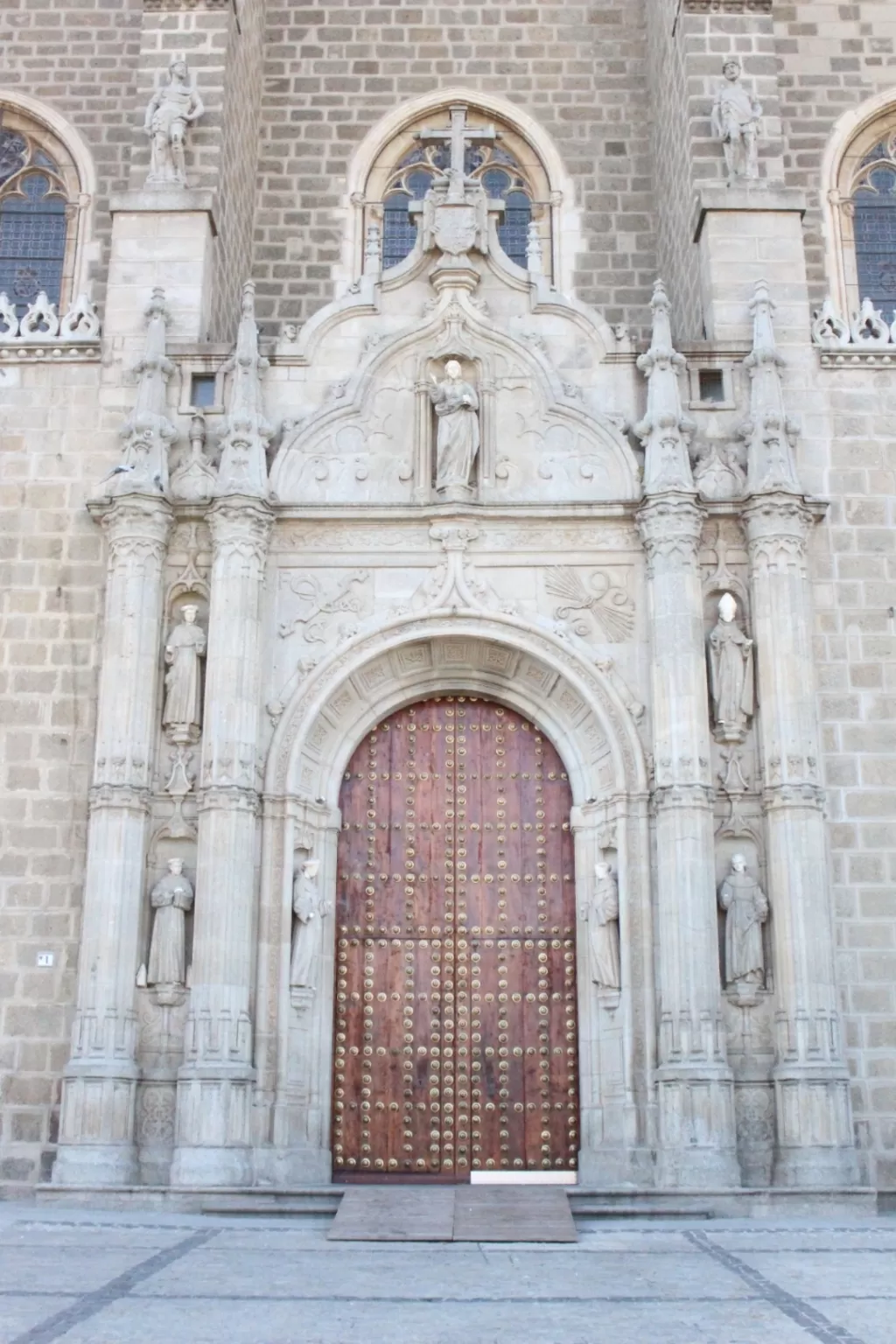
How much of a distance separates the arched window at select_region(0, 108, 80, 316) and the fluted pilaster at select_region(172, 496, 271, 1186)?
6.66 meters

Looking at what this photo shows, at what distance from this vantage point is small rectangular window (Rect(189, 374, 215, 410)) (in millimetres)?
15469

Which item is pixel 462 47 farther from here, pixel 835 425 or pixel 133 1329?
pixel 133 1329

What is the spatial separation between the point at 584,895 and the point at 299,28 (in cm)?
1244

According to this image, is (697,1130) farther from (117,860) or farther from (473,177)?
(473,177)

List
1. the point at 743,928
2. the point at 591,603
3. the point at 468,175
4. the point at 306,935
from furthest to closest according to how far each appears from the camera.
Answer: the point at 468,175
the point at 591,603
the point at 306,935
the point at 743,928

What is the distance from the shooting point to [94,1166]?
12805 millimetres

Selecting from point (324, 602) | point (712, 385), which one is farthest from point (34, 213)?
point (712, 385)

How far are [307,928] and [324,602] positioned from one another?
3.12m

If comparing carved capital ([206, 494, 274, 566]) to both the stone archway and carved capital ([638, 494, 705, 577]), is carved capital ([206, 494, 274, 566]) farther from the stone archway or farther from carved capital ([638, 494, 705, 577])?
carved capital ([638, 494, 705, 577])

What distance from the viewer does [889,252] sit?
19.4m

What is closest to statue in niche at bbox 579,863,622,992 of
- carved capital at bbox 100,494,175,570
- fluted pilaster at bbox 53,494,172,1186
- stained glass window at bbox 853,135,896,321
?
fluted pilaster at bbox 53,494,172,1186

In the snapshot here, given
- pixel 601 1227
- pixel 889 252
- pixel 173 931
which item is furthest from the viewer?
pixel 889 252

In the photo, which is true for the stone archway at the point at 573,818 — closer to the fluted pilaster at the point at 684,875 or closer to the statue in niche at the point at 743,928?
the fluted pilaster at the point at 684,875

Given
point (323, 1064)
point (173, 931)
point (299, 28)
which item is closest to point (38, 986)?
point (173, 931)
